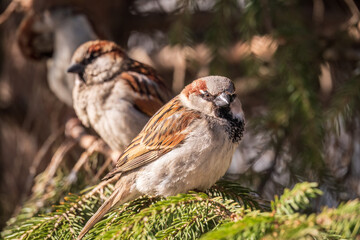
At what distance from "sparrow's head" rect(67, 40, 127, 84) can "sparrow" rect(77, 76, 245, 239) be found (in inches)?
34.3

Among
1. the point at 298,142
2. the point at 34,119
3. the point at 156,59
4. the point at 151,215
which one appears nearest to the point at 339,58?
the point at 298,142

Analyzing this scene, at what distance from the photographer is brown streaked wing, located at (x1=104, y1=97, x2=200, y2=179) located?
192 centimetres

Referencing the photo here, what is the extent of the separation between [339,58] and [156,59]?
4.95ft

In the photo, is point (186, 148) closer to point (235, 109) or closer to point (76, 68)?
point (235, 109)

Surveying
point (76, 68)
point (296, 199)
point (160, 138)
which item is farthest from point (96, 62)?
point (296, 199)

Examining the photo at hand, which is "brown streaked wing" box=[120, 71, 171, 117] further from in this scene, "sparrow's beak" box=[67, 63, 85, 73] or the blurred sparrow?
the blurred sparrow

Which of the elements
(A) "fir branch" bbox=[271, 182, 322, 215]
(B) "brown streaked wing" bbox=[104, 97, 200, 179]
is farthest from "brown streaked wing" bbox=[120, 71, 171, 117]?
(A) "fir branch" bbox=[271, 182, 322, 215]

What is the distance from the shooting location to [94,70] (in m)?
2.81

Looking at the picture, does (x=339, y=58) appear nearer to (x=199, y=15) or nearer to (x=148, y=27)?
(x=199, y=15)

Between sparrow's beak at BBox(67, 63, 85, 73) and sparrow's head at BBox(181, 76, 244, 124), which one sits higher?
sparrow's beak at BBox(67, 63, 85, 73)

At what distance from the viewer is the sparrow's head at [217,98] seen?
190 centimetres

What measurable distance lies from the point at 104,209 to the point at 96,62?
1.23 m

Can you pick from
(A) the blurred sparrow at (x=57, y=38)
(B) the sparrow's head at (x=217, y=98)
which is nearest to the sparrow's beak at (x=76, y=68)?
(A) the blurred sparrow at (x=57, y=38)

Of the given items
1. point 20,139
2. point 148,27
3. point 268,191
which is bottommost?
point 268,191
